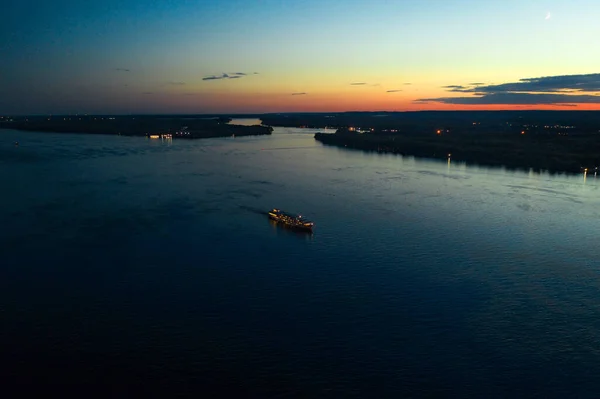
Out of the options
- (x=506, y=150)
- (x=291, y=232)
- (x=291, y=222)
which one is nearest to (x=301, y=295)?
(x=291, y=232)

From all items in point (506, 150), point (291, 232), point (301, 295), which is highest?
point (506, 150)

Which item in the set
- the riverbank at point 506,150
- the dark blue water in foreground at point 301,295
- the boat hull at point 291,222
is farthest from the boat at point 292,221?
the riverbank at point 506,150

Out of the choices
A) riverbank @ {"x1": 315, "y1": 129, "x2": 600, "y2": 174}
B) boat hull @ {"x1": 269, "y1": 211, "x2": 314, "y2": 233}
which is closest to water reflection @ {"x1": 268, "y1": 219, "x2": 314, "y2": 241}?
boat hull @ {"x1": 269, "y1": 211, "x2": 314, "y2": 233}

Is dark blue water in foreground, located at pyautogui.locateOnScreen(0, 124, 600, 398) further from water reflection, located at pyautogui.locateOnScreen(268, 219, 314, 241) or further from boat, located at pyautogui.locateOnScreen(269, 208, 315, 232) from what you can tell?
boat, located at pyautogui.locateOnScreen(269, 208, 315, 232)

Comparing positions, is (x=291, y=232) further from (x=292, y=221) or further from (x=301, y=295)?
(x=301, y=295)

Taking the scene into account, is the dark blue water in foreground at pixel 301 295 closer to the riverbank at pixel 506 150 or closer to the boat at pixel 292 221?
the boat at pixel 292 221

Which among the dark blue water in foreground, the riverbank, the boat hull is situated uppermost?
the riverbank
